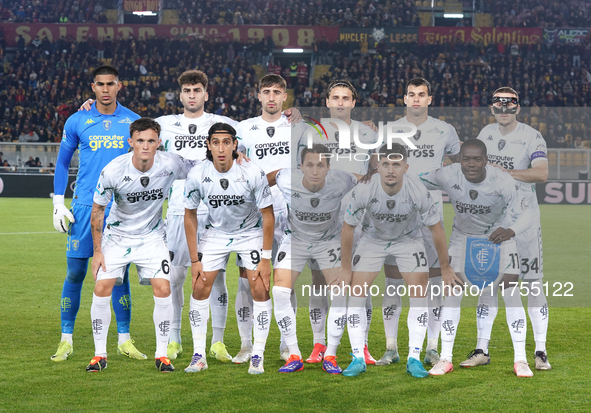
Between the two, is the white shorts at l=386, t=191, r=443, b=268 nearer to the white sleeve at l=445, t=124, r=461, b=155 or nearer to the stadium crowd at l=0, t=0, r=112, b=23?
the white sleeve at l=445, t=124, r=461, b=155

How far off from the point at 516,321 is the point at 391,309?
3.40 ft

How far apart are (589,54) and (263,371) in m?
30.9

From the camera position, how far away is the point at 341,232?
5395 mm

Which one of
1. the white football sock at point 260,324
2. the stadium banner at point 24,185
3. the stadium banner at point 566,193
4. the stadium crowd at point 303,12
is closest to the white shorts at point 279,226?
the white football sock at point 260,324

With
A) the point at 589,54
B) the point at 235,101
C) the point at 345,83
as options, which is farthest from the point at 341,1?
the point at 345,83

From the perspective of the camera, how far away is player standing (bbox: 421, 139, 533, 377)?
5.25m

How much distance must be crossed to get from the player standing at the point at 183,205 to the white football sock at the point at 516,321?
7.74ft

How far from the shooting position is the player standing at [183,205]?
5832mm

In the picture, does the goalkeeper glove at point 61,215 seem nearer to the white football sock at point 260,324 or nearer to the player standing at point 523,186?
the white football sock at point 260,324

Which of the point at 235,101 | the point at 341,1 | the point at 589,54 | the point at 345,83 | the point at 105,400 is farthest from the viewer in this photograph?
the point at 341,1

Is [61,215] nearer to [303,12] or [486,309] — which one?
[486,309]

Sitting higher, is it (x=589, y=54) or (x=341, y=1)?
(x=341, y=1)

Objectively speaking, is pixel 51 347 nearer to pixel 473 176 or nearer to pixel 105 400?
pixel 105 400

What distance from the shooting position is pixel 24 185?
2284 centimetres
